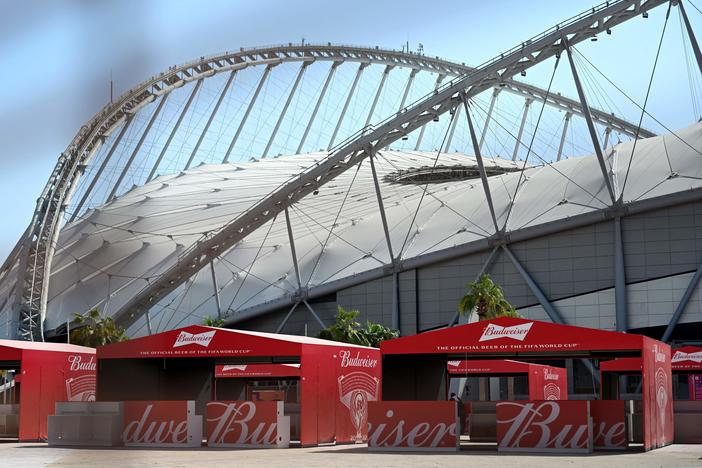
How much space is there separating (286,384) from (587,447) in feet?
127

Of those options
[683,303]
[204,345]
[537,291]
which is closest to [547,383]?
[537,291]

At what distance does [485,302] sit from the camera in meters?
63.7

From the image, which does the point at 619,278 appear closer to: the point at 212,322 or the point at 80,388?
the point at 212,322

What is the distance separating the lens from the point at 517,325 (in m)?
37.8

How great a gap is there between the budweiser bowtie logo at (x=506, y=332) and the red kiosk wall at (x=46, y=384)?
18070mm

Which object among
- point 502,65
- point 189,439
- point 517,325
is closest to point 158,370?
point 189,439

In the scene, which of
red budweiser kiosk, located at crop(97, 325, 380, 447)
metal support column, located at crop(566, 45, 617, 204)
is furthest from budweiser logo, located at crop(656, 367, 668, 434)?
metal support column, located at crop(566, 45, 617, 204)

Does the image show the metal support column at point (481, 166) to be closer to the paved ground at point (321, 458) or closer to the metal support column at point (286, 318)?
the metal support column at point (286, 318)

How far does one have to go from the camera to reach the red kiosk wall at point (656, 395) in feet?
122

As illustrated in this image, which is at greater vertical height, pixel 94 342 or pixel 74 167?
pixel 74 167

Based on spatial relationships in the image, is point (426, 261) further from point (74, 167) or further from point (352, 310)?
point (74, 167)

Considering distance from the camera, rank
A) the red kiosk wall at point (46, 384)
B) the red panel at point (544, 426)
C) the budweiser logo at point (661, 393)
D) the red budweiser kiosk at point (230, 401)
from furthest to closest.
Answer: the red kiosk wall at point (46, 384) < the budweiser logo at point (661, 393) < the red budweiser kiosk at point (230, 401) < the red panel at point (544, 426)

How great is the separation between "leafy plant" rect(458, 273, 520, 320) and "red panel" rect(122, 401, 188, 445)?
26840 mm

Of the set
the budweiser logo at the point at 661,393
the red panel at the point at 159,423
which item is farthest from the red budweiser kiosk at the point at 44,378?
the budweiser logo at the point at 661,393
